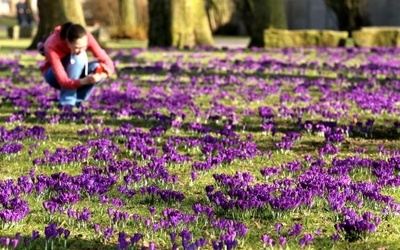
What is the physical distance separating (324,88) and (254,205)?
9.60 meters

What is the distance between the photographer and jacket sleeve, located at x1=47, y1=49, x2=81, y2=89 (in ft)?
36.5

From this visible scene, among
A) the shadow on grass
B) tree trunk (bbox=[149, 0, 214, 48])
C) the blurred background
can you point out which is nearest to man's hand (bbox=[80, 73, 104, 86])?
the shadow on grass

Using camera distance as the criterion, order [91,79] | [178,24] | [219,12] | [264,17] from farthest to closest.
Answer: [219,12]
[264,17]
[178,24]
[91,79]

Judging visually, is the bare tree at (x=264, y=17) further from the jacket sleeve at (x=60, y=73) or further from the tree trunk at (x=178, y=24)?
the jacket sleeve at (x=60, y=73)

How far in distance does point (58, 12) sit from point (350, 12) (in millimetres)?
18309

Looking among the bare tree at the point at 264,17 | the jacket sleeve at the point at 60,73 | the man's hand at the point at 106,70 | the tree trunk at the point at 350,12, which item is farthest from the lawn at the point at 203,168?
the tree trunk at the point at 350,12

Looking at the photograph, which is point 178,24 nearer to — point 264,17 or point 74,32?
point 264,17

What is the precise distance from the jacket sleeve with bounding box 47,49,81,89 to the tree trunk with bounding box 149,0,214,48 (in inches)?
679

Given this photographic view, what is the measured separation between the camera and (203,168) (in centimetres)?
734

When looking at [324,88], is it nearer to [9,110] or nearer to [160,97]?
[160,97]

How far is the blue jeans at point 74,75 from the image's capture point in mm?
11703

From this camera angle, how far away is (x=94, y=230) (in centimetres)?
534

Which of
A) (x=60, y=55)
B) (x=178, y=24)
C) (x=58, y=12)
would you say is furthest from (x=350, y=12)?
(x=60, y=55)

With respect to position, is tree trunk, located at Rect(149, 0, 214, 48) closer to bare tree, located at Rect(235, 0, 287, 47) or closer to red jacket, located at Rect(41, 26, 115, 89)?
bare tree, located at Rect(235, 0, 287, 47)
